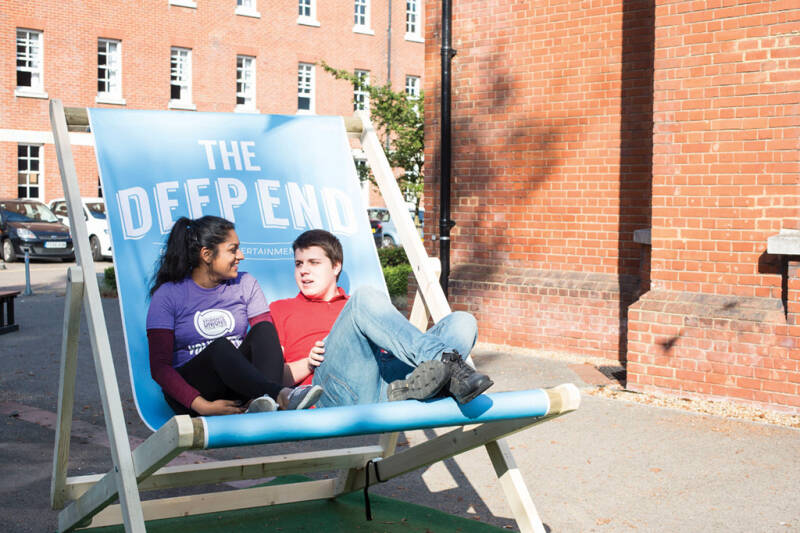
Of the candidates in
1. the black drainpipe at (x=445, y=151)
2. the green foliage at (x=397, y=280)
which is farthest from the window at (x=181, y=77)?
the black drainpipe at (x=445, y=151)

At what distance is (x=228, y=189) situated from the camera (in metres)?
4.47

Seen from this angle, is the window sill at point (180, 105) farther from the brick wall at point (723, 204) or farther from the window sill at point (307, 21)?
the brick wall at point (723, 204)

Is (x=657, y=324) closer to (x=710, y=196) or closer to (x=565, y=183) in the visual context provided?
(x=710, y=196)

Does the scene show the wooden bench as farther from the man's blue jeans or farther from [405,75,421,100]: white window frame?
[405,75,421,100]: white window frame

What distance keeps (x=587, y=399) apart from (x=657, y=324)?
0.80 m

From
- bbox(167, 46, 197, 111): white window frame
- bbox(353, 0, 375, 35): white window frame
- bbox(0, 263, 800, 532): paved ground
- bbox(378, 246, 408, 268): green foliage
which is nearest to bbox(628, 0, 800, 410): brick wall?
bbox(0, 263, 800, 532): paved ground

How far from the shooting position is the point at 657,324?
24.0 feet

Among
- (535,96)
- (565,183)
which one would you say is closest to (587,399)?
(565,183)

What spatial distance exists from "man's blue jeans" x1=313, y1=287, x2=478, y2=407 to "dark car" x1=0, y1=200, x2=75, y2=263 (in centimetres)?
1922

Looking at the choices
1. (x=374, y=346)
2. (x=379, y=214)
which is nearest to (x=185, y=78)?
(x=379, y=214)

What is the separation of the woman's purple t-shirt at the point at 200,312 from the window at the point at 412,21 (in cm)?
3290

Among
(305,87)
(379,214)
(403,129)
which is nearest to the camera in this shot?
(403,129)

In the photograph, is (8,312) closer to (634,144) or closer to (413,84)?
(634,144)

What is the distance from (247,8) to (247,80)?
2.35 m
